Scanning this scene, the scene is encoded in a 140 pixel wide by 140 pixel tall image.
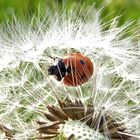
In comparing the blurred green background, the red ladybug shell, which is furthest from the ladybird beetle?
the blurred green background

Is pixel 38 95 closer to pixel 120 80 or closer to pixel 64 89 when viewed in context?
pixel 64 89

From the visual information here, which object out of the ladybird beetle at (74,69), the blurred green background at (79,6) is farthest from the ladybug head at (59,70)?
the blurred green background at (79,6)

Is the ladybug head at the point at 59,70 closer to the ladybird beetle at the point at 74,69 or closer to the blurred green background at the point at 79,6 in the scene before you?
the ladybird beetle at the point at 74,69

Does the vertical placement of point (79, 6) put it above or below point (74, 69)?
above

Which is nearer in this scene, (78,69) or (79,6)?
(78,69)

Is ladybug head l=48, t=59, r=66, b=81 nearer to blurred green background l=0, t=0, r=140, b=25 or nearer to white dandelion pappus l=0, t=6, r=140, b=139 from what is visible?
white dandelion pappus l=0, t=6, r=140, b=139

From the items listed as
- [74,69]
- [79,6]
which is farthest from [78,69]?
[79,6]

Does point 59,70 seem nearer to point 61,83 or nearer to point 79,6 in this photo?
point 61,83
